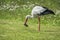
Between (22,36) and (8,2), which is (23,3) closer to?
(8,2)

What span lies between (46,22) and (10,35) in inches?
175

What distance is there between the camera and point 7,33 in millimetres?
11102

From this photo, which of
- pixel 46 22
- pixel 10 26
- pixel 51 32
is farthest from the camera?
pixel 46 22

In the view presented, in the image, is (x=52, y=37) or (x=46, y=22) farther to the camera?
(x=46, y=22)

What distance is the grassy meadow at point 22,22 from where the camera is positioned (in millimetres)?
10789

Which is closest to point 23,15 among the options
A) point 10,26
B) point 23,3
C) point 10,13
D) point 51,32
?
point 10,13

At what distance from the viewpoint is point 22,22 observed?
47.3 ft

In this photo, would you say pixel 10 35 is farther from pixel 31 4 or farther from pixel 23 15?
pixel 31 4

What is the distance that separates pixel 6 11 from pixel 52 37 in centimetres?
701

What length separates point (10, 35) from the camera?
10.8 meters

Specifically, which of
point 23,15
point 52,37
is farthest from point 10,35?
point 23,15

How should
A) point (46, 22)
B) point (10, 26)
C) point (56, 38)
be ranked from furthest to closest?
point (46, 22), point (10, 26), point (56, 38)

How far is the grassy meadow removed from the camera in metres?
10.8

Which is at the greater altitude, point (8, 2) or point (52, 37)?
point (8, 2)
